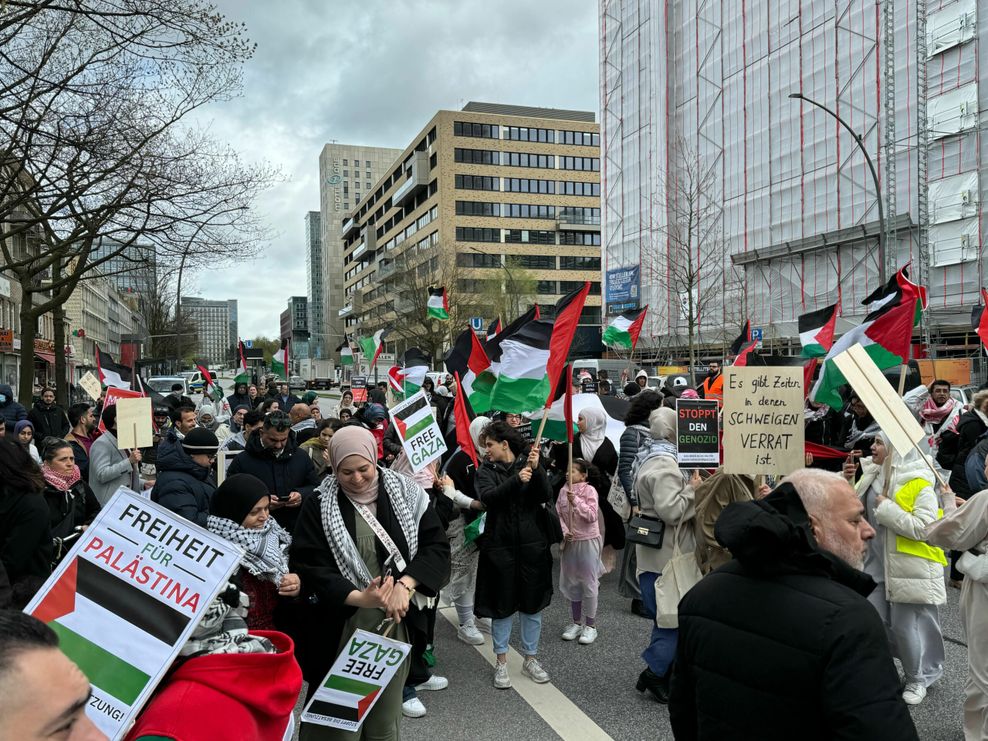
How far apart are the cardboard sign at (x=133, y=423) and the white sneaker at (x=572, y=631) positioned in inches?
153

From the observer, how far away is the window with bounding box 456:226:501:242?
77062 millimetres

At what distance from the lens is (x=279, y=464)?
561 centimetres

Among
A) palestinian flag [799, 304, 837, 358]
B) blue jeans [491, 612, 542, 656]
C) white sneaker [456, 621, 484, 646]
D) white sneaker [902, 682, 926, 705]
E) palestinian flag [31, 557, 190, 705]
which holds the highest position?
palestinian flag [799, 304, 837, 358]

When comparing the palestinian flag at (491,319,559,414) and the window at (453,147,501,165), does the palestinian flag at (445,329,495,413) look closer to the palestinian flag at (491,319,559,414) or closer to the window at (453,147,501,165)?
the palestinian flag at (491,319,559,414)

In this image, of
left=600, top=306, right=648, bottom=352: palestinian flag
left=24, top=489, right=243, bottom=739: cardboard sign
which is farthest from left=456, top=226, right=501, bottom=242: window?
left=24, top=489, right=243, bottom=739: cardboard sign

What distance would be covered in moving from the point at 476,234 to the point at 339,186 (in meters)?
83.6

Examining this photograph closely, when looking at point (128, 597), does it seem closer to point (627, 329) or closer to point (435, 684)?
point (435, 684)

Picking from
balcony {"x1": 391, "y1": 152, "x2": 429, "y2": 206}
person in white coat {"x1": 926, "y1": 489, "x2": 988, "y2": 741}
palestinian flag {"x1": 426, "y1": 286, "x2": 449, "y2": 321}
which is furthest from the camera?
Answer: balcony {"x1": 391, "y1": 152, "x2": 429, "y2": 206}

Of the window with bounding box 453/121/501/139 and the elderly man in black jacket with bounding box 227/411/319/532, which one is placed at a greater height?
the window with bounding box 453/121/501/139

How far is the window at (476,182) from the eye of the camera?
77.4 m

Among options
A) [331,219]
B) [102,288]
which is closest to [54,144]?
[102,288]

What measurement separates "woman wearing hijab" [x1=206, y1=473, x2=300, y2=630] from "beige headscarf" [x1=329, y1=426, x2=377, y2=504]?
0.39 metres

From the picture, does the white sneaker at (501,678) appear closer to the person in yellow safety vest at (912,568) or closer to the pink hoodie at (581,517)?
the pink hoodie at (581,517)

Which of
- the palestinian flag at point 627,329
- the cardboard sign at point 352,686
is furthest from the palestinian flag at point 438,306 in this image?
the cardboard sign at point 352,686
